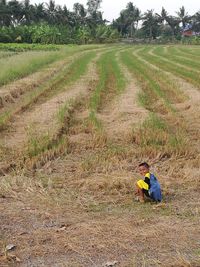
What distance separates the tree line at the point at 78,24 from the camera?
6456 cm

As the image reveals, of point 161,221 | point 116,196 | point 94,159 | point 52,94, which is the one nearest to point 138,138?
point 94,159

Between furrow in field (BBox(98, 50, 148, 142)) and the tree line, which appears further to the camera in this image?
the tree line

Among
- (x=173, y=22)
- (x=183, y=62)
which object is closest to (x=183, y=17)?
(x=173, y=22)

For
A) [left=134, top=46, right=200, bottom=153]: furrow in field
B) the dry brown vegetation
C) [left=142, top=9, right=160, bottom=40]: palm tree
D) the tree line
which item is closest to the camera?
the dry brown vegetation

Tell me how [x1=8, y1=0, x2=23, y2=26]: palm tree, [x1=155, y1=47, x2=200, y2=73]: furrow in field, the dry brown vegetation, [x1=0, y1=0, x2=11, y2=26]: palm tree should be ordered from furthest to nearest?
[x1=8, y1=0, x2=23, y2=26]: palm tree → [x1=0, y1=0, x2=11, y2=26]: palm tree → [x1=155, y1=47, x2=200, y2=73]: furrow in field → the dry brown vegetation

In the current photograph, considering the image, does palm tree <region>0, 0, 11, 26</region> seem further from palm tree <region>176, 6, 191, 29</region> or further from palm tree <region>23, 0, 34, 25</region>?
palm tree <region>176, 6, 191, 29</region>

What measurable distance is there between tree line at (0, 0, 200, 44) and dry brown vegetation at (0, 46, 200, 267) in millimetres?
55783

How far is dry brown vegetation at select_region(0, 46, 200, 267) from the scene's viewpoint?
428 cm

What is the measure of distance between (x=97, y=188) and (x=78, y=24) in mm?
80463

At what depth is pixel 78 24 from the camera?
83500 millimetres

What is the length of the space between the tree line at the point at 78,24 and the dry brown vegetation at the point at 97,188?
55.8 metres

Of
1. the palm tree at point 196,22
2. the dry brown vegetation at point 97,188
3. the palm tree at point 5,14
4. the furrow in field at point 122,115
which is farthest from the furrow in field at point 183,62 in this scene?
the palm tree at point 196,22

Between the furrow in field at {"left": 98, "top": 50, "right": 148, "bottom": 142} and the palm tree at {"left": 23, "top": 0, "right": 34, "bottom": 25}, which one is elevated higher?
the palm tree at {"left": 23, "top": 0, "right": 34, "bottom": 25}

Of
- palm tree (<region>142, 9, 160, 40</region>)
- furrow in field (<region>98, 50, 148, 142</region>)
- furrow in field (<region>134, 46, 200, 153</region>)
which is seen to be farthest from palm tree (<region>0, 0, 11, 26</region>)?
furrow in field (<region>98, 50, 148, 142</region>)
